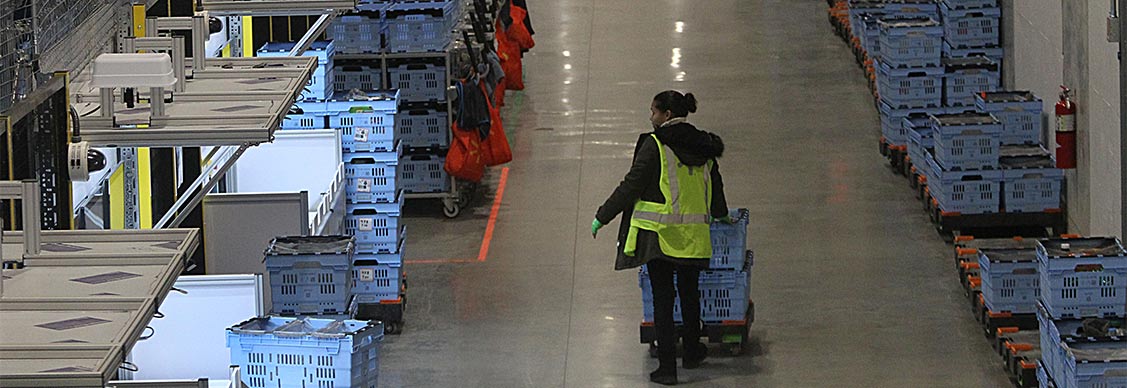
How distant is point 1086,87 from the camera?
40.3 ft

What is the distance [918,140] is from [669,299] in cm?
498

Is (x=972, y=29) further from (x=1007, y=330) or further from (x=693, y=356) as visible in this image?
(x=693, y=356)

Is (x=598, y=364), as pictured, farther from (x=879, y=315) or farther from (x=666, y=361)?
(x=879, y=315)

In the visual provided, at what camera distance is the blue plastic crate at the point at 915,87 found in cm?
1521

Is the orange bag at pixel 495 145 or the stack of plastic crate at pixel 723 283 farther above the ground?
the orange bag at pixel 495 145

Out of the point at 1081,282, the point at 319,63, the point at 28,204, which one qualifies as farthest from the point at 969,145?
the point at 28,204

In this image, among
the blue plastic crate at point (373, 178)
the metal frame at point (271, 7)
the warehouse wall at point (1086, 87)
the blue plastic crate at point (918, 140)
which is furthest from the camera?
the blue plastic crate at point (918, 140)

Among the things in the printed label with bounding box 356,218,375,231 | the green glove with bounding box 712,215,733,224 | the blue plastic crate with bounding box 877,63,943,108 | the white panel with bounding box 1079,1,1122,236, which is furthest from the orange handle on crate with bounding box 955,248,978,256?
the printed label with bounding box 356,218,375,231

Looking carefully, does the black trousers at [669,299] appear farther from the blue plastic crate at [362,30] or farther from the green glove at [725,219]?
the blue plastic crate at [362,30]

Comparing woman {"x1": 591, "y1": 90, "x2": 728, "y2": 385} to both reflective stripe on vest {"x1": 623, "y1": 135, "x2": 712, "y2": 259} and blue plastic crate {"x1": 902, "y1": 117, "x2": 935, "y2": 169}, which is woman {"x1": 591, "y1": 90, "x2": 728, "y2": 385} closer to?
reflective stripe on vest {"x1": 623, "y1": 135, "x2": 712, "y2": 259}

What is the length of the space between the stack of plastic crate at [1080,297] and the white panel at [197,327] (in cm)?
437

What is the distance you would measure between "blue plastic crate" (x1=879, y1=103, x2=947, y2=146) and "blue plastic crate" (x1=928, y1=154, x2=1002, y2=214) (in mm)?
2078

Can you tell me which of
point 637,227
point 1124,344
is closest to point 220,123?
point 637,227

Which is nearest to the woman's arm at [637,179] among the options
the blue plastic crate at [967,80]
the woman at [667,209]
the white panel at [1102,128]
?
the woman at [667,209]
